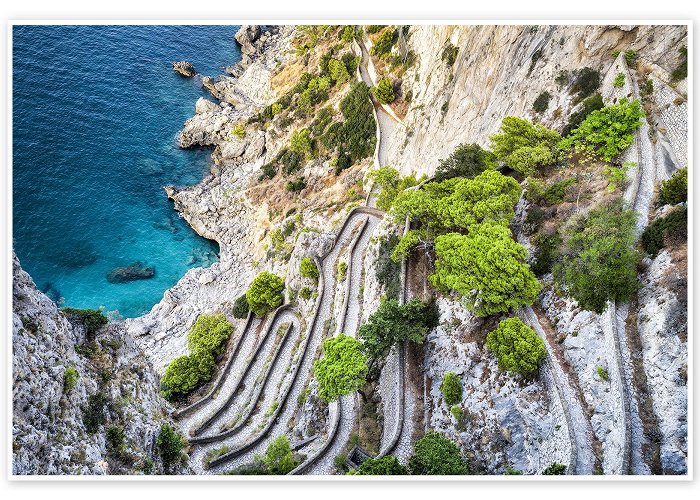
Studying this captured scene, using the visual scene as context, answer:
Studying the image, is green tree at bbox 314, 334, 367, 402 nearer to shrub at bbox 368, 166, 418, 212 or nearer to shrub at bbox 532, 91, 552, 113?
shrub at bbox 368, 166, 418, 212

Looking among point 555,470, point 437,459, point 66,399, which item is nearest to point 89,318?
point 66,399

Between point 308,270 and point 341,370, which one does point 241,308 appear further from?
point 341,370

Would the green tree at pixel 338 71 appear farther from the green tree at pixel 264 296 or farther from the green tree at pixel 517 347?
the green tree at pixel 517 347

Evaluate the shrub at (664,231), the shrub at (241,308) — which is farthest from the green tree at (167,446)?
the shrub at (664,231)

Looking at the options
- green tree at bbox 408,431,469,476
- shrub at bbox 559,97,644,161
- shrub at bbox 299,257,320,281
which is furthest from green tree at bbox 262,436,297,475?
shrub at bbox 559,97,644,161

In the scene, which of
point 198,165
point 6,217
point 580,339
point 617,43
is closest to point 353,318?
point 580,339
